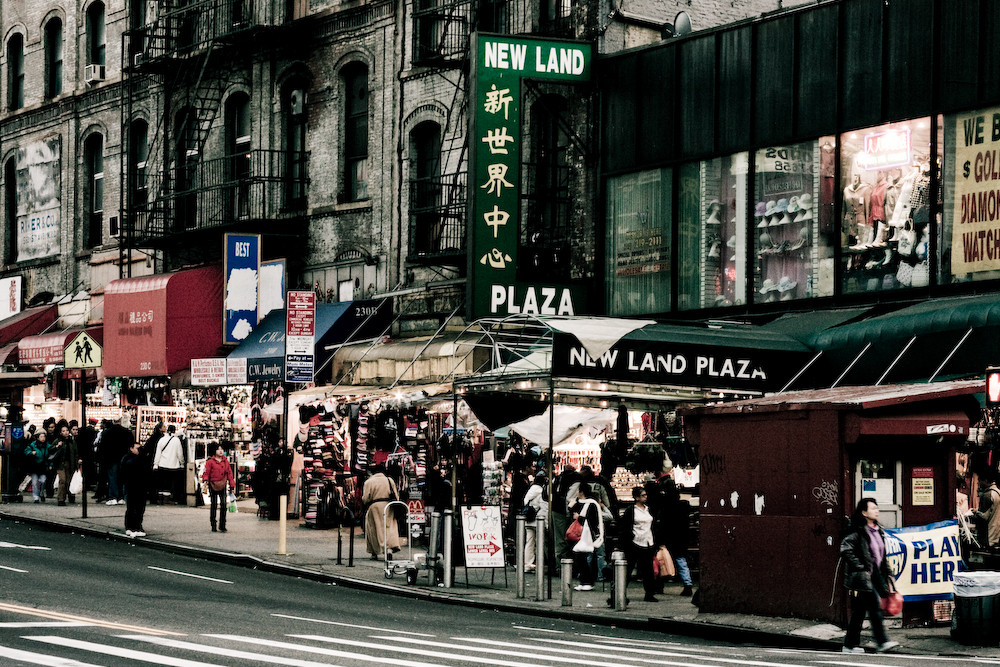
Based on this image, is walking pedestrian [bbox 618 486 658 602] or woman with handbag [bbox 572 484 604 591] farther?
woman with handbag [bbox 572 484 604 591]

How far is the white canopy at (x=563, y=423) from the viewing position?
2548 centimetres

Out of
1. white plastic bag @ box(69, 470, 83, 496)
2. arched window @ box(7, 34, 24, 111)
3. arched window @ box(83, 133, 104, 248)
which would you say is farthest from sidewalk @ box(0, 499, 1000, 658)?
arched window @ box(7, 34, 24, 111)

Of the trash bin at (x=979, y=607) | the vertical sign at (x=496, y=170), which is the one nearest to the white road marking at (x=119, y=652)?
the trash bin at (x=979, y=607)

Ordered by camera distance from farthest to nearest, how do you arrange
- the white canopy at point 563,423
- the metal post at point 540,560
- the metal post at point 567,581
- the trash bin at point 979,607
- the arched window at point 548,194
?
1. the arched window at point 548,194
2. the white canopy at point 563,423
3. the metal post at point 540,560
4. the metal post at point 567,581
5. the trash bin at point 979,607

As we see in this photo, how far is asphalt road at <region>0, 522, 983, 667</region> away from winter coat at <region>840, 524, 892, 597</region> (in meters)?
0.71

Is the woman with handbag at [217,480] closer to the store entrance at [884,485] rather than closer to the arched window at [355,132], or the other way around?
the arched window at [355,132]

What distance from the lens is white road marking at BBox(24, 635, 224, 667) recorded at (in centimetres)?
1255

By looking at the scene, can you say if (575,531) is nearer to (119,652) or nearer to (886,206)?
(886,206)

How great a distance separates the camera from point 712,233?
26.7 m

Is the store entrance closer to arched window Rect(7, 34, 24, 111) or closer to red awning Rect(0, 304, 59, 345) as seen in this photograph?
red awning Rect(0, 304, 59, 345)

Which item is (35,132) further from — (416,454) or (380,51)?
(416,454)

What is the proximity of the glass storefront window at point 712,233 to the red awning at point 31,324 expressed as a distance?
22.4m

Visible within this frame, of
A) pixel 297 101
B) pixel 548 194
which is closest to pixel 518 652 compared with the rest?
pixel 548 194

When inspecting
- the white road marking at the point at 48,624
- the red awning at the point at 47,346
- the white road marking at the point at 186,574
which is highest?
the red awning at the point at 47,346
